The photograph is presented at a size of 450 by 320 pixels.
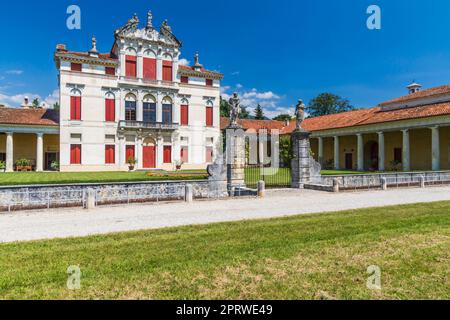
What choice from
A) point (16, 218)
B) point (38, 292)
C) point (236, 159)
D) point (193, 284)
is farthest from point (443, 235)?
point (16, 218)

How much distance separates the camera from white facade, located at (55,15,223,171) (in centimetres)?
3169

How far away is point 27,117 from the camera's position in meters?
32.2

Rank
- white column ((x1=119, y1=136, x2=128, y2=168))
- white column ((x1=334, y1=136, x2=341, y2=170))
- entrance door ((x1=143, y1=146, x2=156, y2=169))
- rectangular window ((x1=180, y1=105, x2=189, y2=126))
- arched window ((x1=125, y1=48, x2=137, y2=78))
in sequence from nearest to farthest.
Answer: white column ((x1=119, y1=136, x2=128, y2=168)), arched window ((x1=125, y1=48, x2=137, y2=78)), entrance door ((x1=143, y1=146, x2=156, y2=169)), rectangular window ((x1=180, y1=105, x2=189, y2=126)), white column ((x1=334, y1=136, x2=341, y2=170))

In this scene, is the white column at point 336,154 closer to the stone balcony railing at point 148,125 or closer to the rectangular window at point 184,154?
the rectangular window at point 184,154

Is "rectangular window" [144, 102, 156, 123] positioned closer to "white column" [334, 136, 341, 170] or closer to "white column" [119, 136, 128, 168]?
"white column" [119, 136, 128, 168]

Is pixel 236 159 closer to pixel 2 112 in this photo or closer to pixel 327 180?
pixel 327 180

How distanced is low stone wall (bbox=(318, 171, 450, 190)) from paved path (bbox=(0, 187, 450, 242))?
4.04 metres

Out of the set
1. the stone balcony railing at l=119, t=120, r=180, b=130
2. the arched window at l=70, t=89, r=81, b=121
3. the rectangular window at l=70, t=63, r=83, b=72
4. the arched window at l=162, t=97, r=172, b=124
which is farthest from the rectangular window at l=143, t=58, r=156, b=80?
the arched window at l=70, t=89, r=81, b=121

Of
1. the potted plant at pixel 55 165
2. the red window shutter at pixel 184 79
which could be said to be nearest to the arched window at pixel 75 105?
the potted plant at pixel 55 165

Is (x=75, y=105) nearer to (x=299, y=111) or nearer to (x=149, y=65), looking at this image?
(x=149, y=65)

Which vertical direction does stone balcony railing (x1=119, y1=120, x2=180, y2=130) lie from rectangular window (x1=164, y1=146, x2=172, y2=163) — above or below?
above
